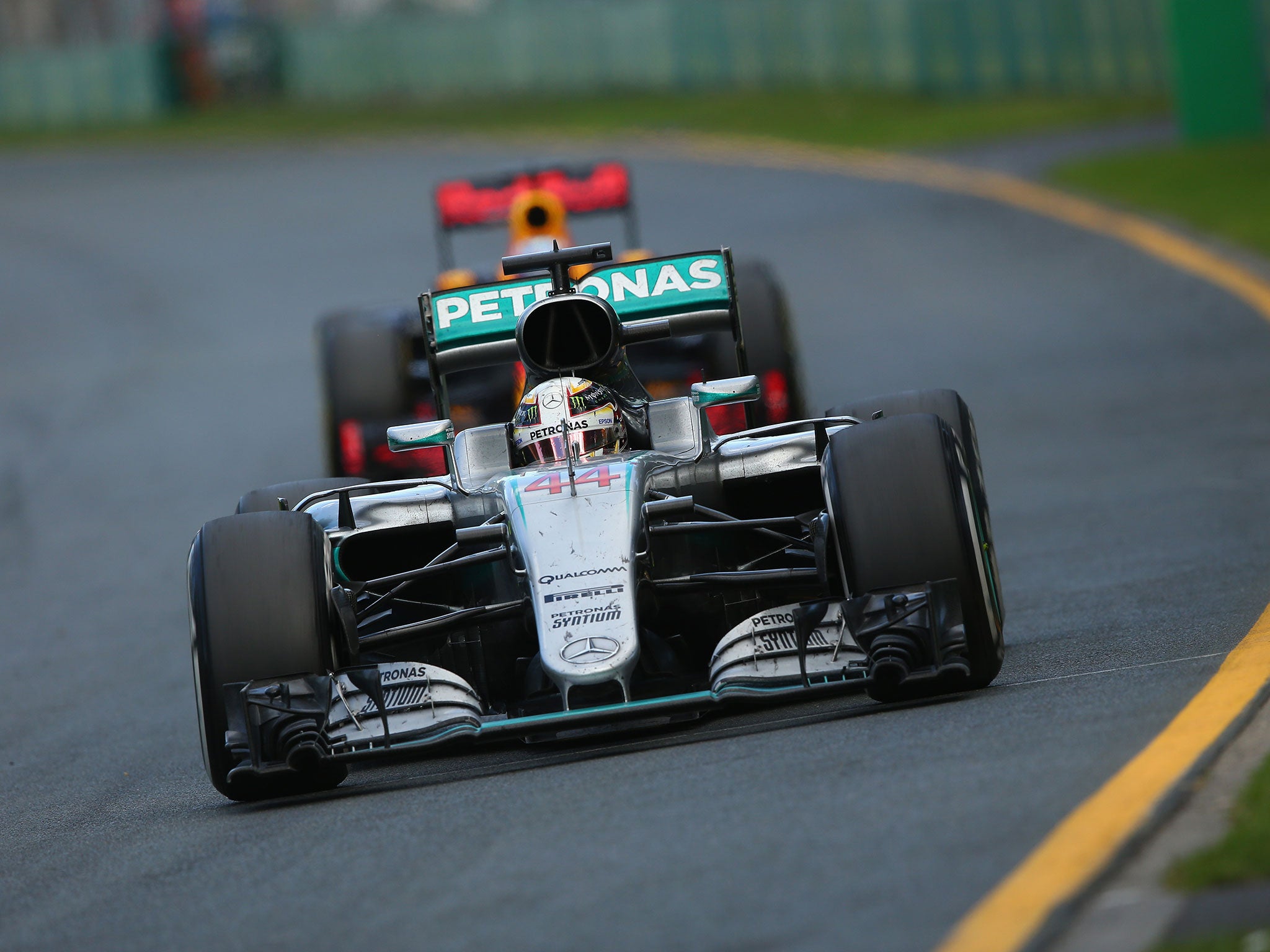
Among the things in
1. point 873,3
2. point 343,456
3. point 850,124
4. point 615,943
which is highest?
point 873,3

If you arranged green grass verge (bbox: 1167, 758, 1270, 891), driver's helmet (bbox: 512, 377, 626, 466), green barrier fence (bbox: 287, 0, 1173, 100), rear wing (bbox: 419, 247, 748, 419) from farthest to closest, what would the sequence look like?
green barrier fence (bbox: 287, 0, 1173, 100), rear wing (bbox: 419, 247, 748, 419), driver's helmet (bbox: 512, 377, 626, 466), green grass verge (bbox: 1167, 758, 1270, 891)

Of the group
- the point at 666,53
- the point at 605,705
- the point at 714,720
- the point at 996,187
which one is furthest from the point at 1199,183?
the point at 666,53

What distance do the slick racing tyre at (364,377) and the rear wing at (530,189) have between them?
143 cm

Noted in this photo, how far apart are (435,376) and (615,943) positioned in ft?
13.8

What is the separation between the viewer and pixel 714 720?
6801 mm

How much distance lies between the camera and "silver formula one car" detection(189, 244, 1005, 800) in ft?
20.9

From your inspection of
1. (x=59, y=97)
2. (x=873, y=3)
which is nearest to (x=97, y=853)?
(x=873, y=3)

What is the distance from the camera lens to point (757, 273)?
1188 cm

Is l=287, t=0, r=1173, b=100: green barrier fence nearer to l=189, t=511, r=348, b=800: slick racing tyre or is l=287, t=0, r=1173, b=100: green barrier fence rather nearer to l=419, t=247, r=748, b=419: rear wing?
l=419, t=247, r=748, b=419: rear wing

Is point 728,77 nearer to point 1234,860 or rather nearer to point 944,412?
point 944,412

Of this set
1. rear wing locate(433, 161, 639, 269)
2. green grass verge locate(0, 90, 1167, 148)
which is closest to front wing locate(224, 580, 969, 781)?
rear wing locate(433, 161, 639, 269)

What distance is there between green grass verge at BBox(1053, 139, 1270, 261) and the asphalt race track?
109 cm

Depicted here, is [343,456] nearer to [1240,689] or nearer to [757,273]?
[757,273]

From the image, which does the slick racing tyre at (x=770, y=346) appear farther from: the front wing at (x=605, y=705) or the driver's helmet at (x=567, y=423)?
the front wing at (x=605, y=705)
